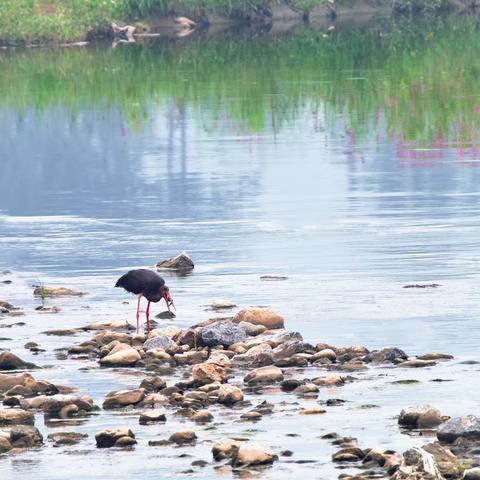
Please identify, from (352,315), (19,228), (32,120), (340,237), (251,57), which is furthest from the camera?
(251,57)

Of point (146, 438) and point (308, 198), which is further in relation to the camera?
point (308, 198)

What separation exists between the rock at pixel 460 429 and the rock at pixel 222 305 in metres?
6.28

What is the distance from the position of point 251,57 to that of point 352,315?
39882mm

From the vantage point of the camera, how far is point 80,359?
1698 centimetres

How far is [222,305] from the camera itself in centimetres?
1934

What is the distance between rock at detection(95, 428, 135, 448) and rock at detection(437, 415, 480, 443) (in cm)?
210

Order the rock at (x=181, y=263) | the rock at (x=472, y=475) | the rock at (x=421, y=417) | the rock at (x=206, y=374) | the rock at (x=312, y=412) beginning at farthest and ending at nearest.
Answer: the rock at (x=181, y=263)
the rock at (x=206, y=374)
the rock at (x=312, y=412)
the rock at (x=421, y=417)
the rock at (x=472, y=475)

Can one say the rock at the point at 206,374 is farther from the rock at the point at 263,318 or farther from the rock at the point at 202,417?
the rock at the point at 263,318

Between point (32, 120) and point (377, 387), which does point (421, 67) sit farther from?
point (377, 387)

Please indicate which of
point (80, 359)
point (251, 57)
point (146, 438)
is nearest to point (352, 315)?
point (80, 359)

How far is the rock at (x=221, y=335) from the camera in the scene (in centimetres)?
1711

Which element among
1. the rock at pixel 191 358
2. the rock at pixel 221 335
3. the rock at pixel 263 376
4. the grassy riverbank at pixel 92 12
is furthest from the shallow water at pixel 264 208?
the grassy riverbank at pixel 92 12

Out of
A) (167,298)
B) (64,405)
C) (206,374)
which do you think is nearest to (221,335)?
(167,298)

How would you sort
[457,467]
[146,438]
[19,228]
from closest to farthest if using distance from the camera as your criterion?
[457,467], [146,438], [19,228]
